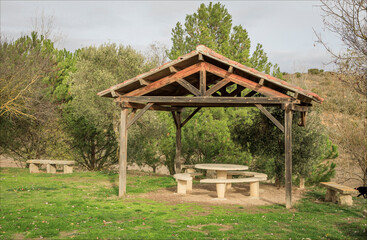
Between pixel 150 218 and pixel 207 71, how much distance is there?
442cm

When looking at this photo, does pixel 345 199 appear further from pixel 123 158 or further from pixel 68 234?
pixel 68 234

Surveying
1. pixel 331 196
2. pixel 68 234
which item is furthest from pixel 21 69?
pixel 331 196

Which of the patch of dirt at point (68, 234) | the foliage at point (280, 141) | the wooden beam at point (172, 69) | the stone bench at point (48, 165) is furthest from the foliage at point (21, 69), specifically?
the patch of dirt at point (68, 234)

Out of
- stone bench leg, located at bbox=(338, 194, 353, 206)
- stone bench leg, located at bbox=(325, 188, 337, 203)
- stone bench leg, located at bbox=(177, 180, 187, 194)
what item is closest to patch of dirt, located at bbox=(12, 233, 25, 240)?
stone bench leg, located at bbox=(177, 180, 187, 194)

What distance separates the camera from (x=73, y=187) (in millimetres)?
11664

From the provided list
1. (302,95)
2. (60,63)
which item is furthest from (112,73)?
(302,95)

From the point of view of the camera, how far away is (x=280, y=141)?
479 inches

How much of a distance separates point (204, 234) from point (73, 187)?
668 cm

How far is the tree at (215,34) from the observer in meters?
19.0

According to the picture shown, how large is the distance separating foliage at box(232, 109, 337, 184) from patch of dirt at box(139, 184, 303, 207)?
3.08ft

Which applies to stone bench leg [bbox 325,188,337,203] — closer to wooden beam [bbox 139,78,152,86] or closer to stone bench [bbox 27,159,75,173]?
wooden beam [bbox 139,78,152,86]

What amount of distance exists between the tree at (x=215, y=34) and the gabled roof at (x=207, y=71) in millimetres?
8754

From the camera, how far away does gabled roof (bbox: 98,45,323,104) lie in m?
9.02

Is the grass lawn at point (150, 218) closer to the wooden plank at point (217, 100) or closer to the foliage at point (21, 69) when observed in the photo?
the wooden plank at point (217, 100)
